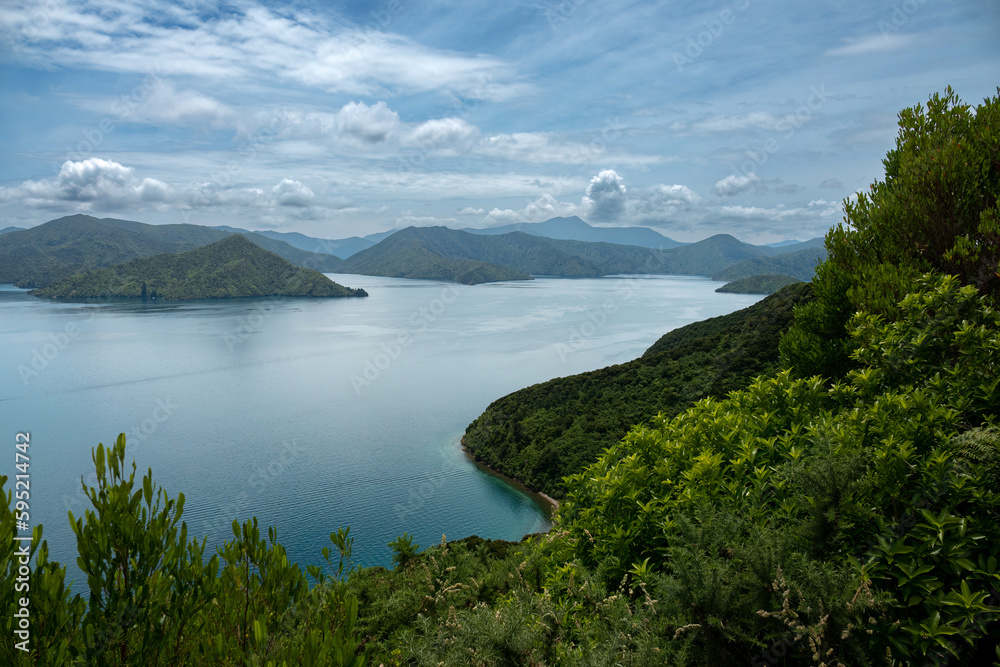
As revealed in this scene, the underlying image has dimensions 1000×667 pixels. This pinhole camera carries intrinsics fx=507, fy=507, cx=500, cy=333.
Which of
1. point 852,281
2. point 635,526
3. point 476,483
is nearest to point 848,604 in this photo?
point 635,526

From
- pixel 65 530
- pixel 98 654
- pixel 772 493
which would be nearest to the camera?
pixel 98 654

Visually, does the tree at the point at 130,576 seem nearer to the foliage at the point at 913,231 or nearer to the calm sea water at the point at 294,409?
the foliage at the point at 913,231

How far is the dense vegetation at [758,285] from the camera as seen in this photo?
17326 cm

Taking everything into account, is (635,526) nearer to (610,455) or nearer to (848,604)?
(610,455)

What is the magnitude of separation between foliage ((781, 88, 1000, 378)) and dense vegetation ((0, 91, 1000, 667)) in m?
1.41

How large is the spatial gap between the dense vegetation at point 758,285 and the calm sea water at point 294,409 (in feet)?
285

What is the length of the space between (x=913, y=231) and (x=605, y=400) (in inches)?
1273

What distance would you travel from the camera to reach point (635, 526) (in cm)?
511

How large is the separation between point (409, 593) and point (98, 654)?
149 inches

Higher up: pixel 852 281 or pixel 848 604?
pixel 852 281

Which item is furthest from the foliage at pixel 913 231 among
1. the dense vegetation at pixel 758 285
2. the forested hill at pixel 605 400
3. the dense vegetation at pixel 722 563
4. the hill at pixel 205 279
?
the dense vegetation at pixel 758 285

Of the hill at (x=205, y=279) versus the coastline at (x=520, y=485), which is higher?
the hill at (x=205, y=279)

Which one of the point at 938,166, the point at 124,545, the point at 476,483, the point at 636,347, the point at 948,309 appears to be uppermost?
the point at 938,166

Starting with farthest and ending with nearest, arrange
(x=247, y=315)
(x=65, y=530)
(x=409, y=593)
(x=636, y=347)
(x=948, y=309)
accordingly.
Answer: (x=247, y=315) < (x=636, y=347) < (x=65, y=530) < (x=409, y=593) < (x=948, y=309)
